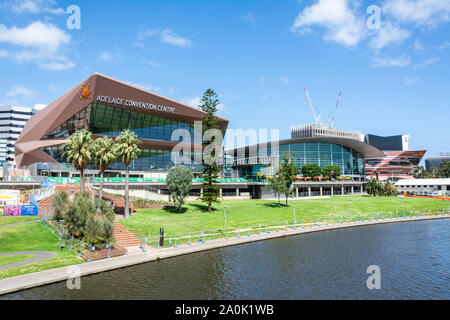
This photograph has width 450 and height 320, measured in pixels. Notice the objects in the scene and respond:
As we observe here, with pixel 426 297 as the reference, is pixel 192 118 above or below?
above

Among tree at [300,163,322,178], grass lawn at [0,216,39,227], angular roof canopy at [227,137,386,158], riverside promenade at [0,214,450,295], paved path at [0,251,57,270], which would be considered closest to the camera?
riverside promenade at [0,214,450,295]

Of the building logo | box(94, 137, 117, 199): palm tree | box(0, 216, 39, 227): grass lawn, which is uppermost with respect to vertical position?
the building logo

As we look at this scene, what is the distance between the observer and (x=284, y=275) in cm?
2539

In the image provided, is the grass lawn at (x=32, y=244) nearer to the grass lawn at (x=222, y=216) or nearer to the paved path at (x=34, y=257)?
the paved path at (x=34, y=257)

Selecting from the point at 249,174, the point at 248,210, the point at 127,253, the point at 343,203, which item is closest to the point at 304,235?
the point at 248,210

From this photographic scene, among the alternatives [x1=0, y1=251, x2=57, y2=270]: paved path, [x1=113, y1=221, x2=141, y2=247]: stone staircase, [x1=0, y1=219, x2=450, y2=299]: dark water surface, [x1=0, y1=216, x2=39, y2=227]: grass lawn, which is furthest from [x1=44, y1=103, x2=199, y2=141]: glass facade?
[x1=0, y1=219, x2=450, y2=299]: dark water surface

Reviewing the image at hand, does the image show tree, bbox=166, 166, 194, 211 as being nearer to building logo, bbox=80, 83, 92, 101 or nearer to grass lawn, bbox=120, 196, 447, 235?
grass lawn, bbox=120, 196, 447, 235

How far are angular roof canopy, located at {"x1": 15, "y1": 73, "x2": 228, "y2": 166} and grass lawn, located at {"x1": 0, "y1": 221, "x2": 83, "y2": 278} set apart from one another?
168ft

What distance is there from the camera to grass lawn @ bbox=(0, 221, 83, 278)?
25.5 meters

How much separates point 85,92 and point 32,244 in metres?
58.6

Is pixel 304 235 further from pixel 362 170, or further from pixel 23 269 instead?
pixel 362 170

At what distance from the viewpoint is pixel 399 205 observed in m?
80.1

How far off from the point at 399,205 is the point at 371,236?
150 ft
